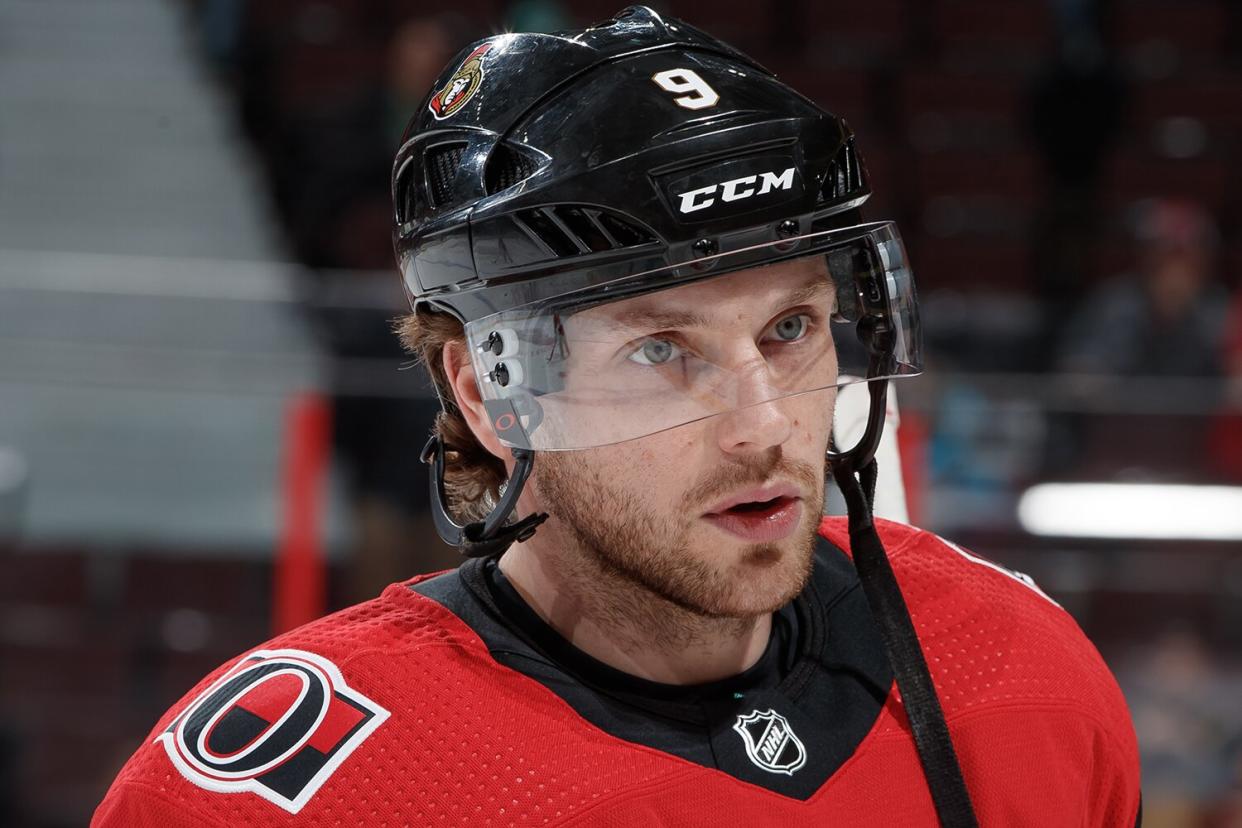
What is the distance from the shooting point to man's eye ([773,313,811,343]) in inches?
50.1

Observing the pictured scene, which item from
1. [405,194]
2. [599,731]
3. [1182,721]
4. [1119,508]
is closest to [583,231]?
[405,194]

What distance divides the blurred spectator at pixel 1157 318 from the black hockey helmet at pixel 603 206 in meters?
2.77

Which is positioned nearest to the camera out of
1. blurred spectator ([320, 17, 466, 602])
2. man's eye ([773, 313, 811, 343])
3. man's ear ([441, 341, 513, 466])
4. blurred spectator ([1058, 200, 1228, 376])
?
man's eye ([773, 313, 811, 343])

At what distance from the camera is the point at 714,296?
1219mm

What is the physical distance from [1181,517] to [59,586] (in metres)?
2.33

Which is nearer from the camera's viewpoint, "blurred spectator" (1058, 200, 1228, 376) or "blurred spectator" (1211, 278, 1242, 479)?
"blurred spectator" (1211, 278, 1242, 479)

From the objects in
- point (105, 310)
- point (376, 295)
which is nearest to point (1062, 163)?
point (376, 295)

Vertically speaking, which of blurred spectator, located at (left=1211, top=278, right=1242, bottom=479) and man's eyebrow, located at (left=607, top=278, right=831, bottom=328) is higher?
man's eyebrow, located at (left=607, top=278, right=831, bottom=328)

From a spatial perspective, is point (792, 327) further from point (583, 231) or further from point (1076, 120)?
point (1076, 120)

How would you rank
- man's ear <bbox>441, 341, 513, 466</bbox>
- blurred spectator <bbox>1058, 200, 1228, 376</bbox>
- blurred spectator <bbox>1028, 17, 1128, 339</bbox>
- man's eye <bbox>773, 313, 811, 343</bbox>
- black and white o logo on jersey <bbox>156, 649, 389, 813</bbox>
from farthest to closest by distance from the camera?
blurred spectator <bbox>1028, 17, 1128, 339</bbox> → blurred spectator <bbox>1058, 200, 1228, 376</bbox> → man's ear <bbox>441, 341, 513, 466</bbox> → man's eye <bbox>773, 313, 811, 343</bbox> → black and white o logo on jersey <bbox>156, 649, 389, 813</bbox>

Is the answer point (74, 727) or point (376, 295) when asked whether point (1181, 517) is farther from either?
point (74, 727)

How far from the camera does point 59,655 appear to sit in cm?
344

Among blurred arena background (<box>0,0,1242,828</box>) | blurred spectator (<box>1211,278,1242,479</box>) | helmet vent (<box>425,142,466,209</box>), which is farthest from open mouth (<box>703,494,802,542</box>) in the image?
blurred spectator (<box>1211,278,1242,479</box>)

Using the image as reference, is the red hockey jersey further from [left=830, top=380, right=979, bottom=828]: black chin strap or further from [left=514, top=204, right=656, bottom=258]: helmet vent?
[left=514, top=204, right=656, bottom=258]: helmet vent
